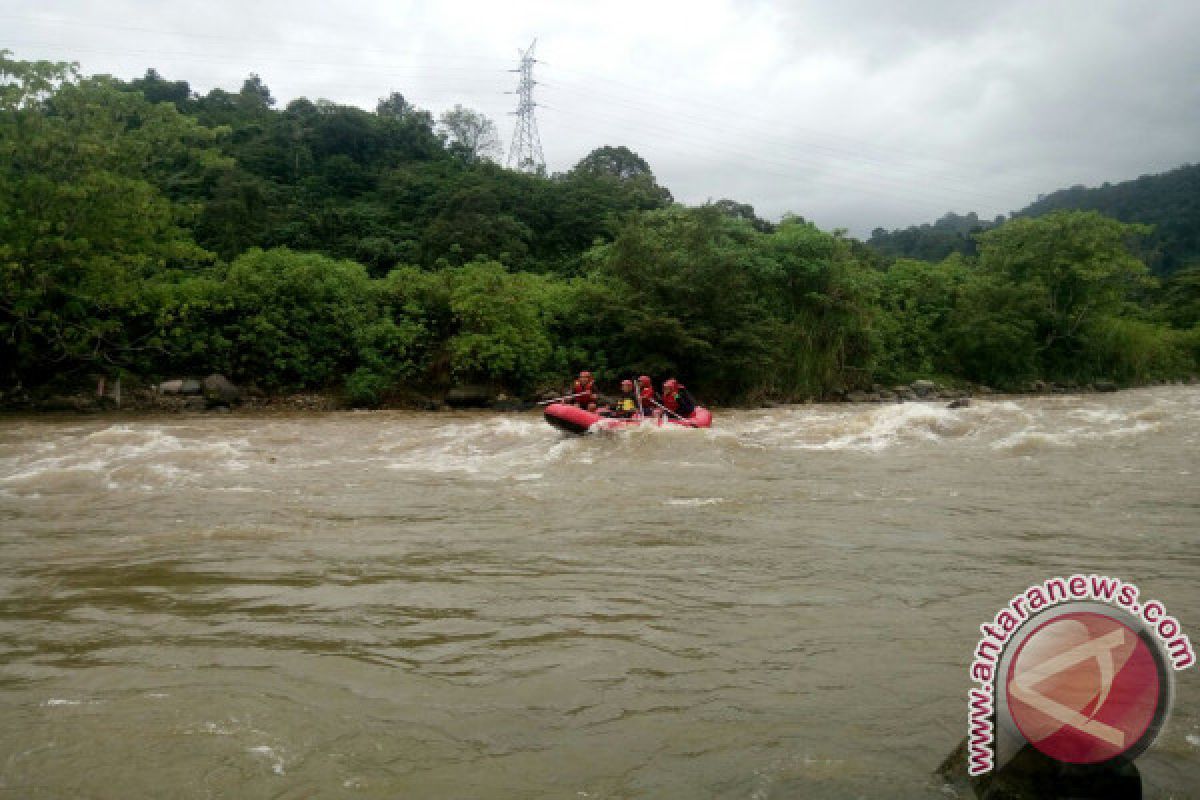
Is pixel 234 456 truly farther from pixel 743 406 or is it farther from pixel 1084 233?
pixel 1084 233

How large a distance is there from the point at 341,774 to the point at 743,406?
18067 mm

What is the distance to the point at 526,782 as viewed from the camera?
2295 millimetres

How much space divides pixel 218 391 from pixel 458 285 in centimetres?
569

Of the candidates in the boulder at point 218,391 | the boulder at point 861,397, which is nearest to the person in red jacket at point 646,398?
the boulder at point 218,391

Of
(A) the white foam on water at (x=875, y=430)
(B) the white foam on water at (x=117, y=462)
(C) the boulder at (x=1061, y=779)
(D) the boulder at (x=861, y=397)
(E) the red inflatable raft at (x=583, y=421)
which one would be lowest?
(D) the boulder at (x=861, y=397)

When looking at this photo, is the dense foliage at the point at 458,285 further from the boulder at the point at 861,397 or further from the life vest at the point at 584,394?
the life vest at the point at 584,394

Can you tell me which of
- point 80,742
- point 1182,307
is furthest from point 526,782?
point 1182,307

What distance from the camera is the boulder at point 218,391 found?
53.8 feet

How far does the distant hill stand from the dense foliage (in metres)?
24.5

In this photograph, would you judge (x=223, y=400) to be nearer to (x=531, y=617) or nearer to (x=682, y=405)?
(x=682, y=405)

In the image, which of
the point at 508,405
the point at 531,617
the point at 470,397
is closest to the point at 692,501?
the point at 531,617

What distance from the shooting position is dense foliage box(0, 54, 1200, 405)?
47.6 ft

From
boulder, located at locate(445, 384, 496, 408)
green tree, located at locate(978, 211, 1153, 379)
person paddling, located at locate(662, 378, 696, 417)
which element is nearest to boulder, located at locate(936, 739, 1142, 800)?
person paddling, located at locate(662, 378, 696, 417)

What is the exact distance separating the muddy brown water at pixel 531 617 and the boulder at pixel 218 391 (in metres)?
7.79
